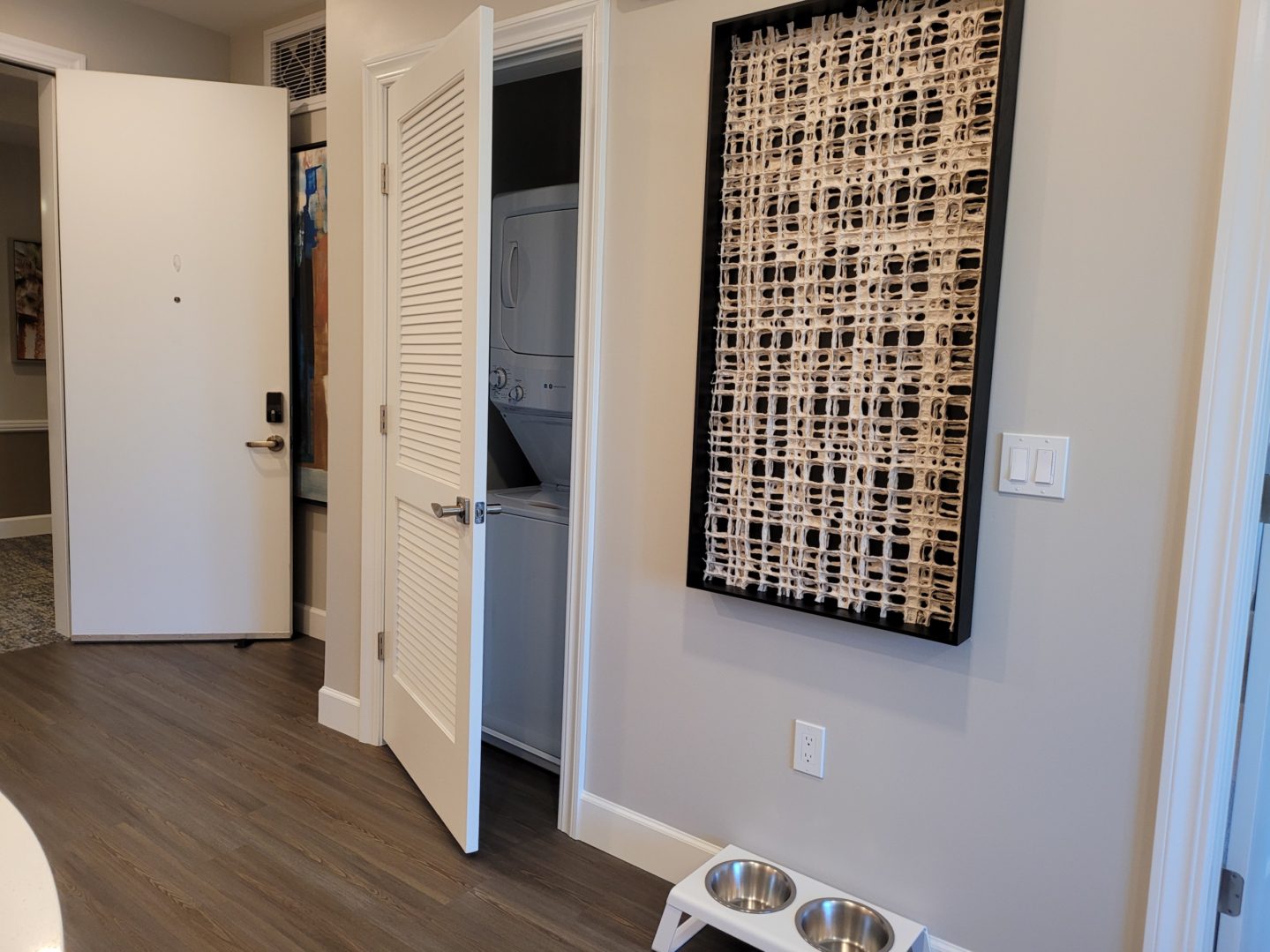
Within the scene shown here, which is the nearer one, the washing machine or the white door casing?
the white door casing

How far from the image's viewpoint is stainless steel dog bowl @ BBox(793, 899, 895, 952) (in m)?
1.75

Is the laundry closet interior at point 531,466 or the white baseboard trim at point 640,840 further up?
the laundry closet interior at point 531,466

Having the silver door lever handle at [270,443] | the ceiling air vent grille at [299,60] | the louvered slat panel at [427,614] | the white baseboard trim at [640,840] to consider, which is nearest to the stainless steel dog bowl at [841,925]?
the white baseboard trim at [640,840]

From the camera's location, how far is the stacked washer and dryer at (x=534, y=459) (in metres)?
2.62

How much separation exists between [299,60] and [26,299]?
10.8ft

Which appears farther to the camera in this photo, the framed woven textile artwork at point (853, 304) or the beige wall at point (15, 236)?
the beige wall at point (15, 236)

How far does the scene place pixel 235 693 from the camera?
320 centimetres

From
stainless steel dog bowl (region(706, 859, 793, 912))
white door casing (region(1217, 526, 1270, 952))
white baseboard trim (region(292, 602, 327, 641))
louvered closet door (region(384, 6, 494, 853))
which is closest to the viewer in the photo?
white door casing (region(1217, 526, 1270, 952))

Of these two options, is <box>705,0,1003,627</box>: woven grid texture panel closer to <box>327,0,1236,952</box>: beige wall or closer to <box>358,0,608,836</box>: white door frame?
<box>327,0,1236,952</box>: beige wall

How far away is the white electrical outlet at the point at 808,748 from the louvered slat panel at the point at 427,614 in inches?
33.3

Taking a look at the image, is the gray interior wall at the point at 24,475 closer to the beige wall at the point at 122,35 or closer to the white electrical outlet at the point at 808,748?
the beige wall at the point at 122,35

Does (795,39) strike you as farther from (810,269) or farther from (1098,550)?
(1098,550)

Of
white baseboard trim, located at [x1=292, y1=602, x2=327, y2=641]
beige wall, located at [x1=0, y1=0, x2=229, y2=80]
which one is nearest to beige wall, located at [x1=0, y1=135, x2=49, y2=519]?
beige wall, located at [x1=0, y1=0, x2=229, y2=80]

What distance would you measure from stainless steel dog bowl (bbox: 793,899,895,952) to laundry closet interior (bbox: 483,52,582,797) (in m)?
1.01
